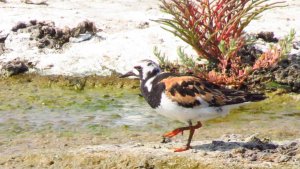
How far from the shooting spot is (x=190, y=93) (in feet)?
28.9

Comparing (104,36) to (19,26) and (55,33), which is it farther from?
(19,26)

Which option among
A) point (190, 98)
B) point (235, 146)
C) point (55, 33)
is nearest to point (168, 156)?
point (190, 98)

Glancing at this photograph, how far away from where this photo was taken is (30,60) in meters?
14.1

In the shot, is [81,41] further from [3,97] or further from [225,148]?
[225,148]

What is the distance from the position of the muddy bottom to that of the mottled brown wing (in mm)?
533

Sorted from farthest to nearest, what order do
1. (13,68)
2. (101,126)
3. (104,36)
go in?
(104,36) < (13,68) < (101,126)

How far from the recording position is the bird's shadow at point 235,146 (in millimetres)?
8891

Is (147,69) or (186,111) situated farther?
(147,69)

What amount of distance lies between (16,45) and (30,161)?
5.61m

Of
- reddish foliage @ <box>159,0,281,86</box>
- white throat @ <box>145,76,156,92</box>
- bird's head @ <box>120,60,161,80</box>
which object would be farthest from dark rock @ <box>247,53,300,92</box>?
white throat @ <box>145,76,156,92</box>

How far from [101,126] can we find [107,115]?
56cm

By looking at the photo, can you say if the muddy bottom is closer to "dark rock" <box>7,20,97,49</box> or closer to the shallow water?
the shallow water

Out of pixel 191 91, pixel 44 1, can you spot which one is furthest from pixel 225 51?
pixel 44 1

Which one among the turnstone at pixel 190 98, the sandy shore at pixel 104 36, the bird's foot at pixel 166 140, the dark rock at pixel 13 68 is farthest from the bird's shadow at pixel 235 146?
the dark rock at pixel 13 68
